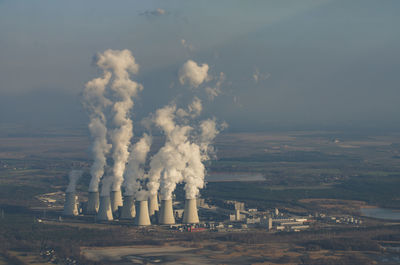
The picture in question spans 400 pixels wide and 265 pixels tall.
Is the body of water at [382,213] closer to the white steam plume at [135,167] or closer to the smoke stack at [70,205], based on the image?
the white steam plume at [135,167]

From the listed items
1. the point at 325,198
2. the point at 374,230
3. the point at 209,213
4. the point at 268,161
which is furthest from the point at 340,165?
the point at 374,230

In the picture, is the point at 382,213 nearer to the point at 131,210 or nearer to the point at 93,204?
the point at 131,210

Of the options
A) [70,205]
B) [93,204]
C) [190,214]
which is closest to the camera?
[190,214]

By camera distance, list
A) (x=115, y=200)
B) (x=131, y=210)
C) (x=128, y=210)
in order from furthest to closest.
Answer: (x=115, y=200), (x=131, y=210), (x=128, y=210)

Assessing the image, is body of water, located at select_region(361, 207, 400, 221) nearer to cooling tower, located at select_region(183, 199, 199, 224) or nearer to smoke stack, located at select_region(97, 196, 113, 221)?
cooling tower, located at select_region(183, 199, 199, 224)

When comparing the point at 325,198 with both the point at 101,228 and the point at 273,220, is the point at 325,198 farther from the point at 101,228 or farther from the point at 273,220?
the point at 101,228

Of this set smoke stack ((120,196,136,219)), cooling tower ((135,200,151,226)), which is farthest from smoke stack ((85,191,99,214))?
cooling tower ((135,200,151,226))

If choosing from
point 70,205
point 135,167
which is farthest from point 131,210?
point 70,205
